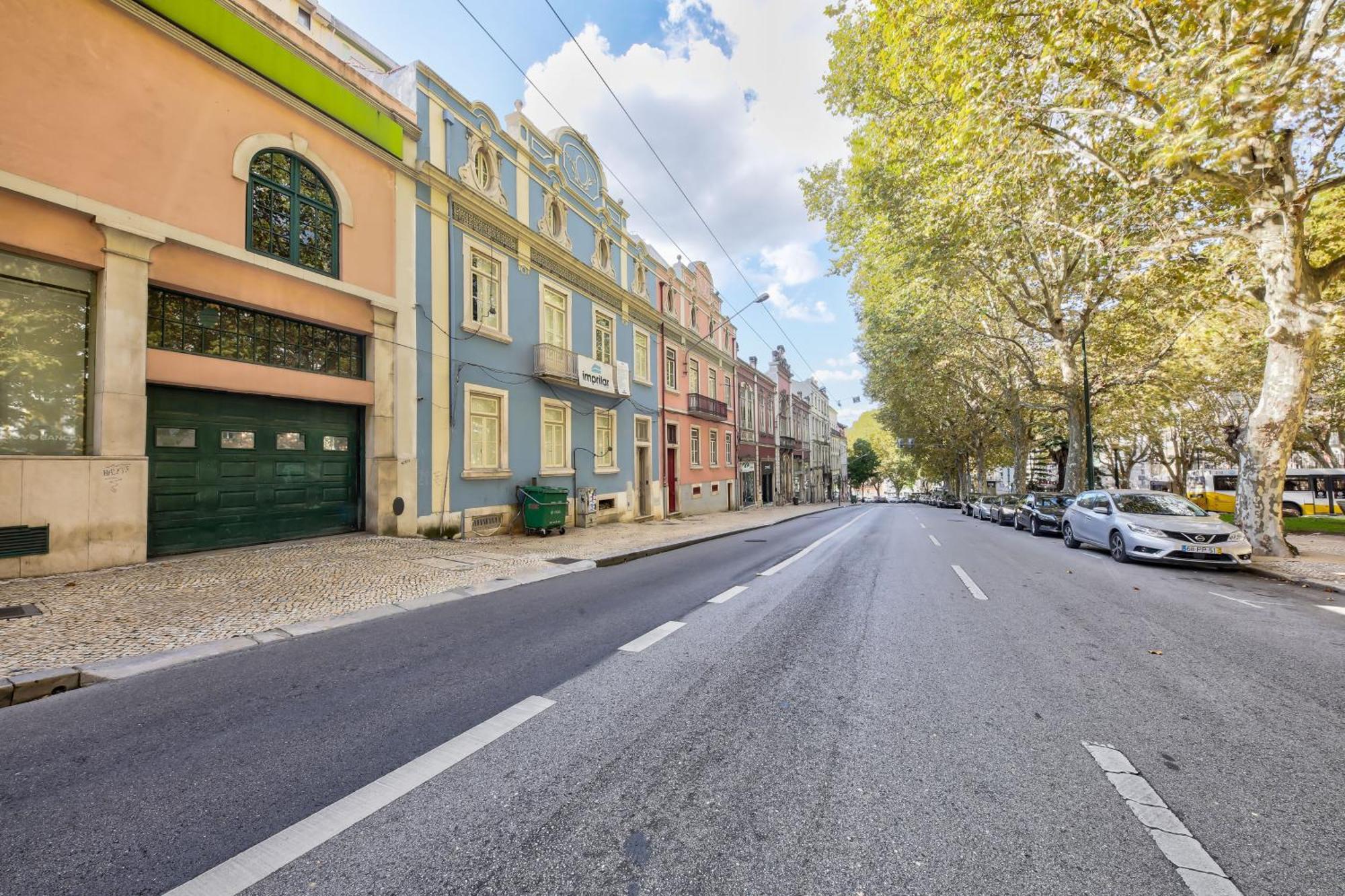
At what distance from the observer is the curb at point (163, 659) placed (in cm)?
351

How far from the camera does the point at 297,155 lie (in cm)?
974

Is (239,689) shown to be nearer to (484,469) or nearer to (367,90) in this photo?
(484,469)

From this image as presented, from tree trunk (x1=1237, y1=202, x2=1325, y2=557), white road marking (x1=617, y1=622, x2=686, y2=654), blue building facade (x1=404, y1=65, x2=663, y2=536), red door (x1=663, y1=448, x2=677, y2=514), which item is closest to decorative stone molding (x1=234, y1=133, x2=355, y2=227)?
blue building facade (x1=404, y1=65, x2=663, y2=536)

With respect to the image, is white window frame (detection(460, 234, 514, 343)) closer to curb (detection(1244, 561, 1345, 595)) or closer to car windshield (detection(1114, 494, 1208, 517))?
car windshield (detection(1114, 494, 1208, 517))

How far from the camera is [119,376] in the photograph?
715 cm

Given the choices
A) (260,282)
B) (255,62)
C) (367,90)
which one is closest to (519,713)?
(260,282)

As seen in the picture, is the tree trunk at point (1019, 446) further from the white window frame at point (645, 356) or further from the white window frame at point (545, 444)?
the white window frame at point (545, 444)

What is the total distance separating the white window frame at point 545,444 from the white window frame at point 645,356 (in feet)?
15.6

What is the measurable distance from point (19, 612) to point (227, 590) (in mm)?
1557

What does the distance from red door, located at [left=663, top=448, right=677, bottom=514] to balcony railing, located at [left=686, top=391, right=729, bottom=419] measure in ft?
8.48

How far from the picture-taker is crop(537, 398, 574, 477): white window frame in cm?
1505

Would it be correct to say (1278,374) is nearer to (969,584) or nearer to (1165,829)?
(969,584)

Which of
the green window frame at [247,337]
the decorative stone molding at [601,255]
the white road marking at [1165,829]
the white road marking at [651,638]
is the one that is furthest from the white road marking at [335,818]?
the decorative stone molding at [601,255]

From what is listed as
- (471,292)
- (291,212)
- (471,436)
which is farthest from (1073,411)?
(291,212)
